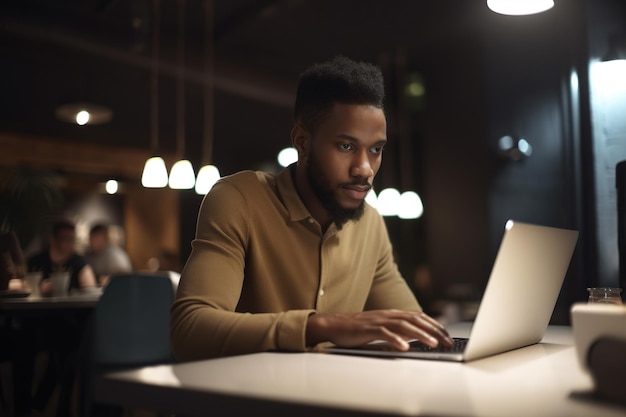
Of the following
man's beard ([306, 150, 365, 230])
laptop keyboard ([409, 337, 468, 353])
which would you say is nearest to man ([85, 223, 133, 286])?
man's beard ([306, 150, 365, 230])

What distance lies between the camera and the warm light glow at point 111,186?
9.68 metres

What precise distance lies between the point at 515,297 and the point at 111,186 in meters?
9.66

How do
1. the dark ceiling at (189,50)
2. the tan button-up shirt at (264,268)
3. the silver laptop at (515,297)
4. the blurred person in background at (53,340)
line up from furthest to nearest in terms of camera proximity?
the dark ceiling at (189,50) < the blurred person in background at (53,340) < the tan button-up shirt at (264,268) < the silver laptop at (515,297)

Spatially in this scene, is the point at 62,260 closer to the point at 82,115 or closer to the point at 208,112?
the point at 82,115

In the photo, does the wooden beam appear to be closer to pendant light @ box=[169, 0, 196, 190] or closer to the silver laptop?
pendant light @ box=[169, 0, 196, 190]

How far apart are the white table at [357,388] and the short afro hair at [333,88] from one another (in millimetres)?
758

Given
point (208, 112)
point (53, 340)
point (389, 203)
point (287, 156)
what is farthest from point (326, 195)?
point (287, 156)

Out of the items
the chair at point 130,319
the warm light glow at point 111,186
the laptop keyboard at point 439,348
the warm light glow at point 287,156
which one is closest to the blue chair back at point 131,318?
the chair at point 130,319

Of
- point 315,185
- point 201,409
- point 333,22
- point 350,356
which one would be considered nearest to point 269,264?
point 315,185

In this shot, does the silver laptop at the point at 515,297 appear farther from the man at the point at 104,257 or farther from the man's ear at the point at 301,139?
the man at the point at 104,257

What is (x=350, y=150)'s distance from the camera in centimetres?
166

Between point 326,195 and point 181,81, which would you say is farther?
point 181,81

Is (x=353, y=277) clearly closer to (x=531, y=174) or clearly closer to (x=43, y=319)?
(x=531, y=174)

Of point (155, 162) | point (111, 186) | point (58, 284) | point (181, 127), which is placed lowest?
point (58, 284)
